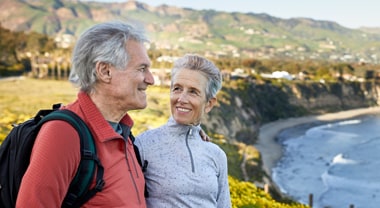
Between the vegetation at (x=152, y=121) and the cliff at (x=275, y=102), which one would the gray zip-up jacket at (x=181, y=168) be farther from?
the cliff at (x=275, y=102)

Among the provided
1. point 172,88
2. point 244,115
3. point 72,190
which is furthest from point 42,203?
point 244,115

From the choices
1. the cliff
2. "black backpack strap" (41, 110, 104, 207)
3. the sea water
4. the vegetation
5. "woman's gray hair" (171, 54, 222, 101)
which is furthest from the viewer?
the cliff

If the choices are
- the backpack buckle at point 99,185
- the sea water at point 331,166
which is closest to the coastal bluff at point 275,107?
the sea water at point 331,166

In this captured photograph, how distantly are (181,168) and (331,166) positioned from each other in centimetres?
3935

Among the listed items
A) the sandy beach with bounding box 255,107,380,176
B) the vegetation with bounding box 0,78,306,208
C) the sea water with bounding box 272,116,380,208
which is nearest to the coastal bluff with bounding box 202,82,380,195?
the sandy beach with bounding box 255,107,380,176

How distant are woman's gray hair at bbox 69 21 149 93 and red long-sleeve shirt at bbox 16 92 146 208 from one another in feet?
0.32

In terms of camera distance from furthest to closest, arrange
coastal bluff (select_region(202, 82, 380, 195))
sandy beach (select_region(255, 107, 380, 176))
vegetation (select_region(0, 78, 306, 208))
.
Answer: coastal bluff (select_region(202, 82, 380, 195))
sandy beach (select_region(255, 107, 380, 176))
vegetation (select_region(0, 78, 306, 208))

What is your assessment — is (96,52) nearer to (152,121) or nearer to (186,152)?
(186,152)

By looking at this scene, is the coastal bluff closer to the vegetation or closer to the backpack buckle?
the vegetation

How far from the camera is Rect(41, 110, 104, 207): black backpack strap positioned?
1.78 metres

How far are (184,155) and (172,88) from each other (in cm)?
46

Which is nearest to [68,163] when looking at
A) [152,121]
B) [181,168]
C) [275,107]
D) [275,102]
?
[181,168]

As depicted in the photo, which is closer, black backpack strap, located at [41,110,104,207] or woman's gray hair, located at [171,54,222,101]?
black backpack strap, located at [41,110,104,207]

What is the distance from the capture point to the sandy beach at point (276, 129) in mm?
41794
